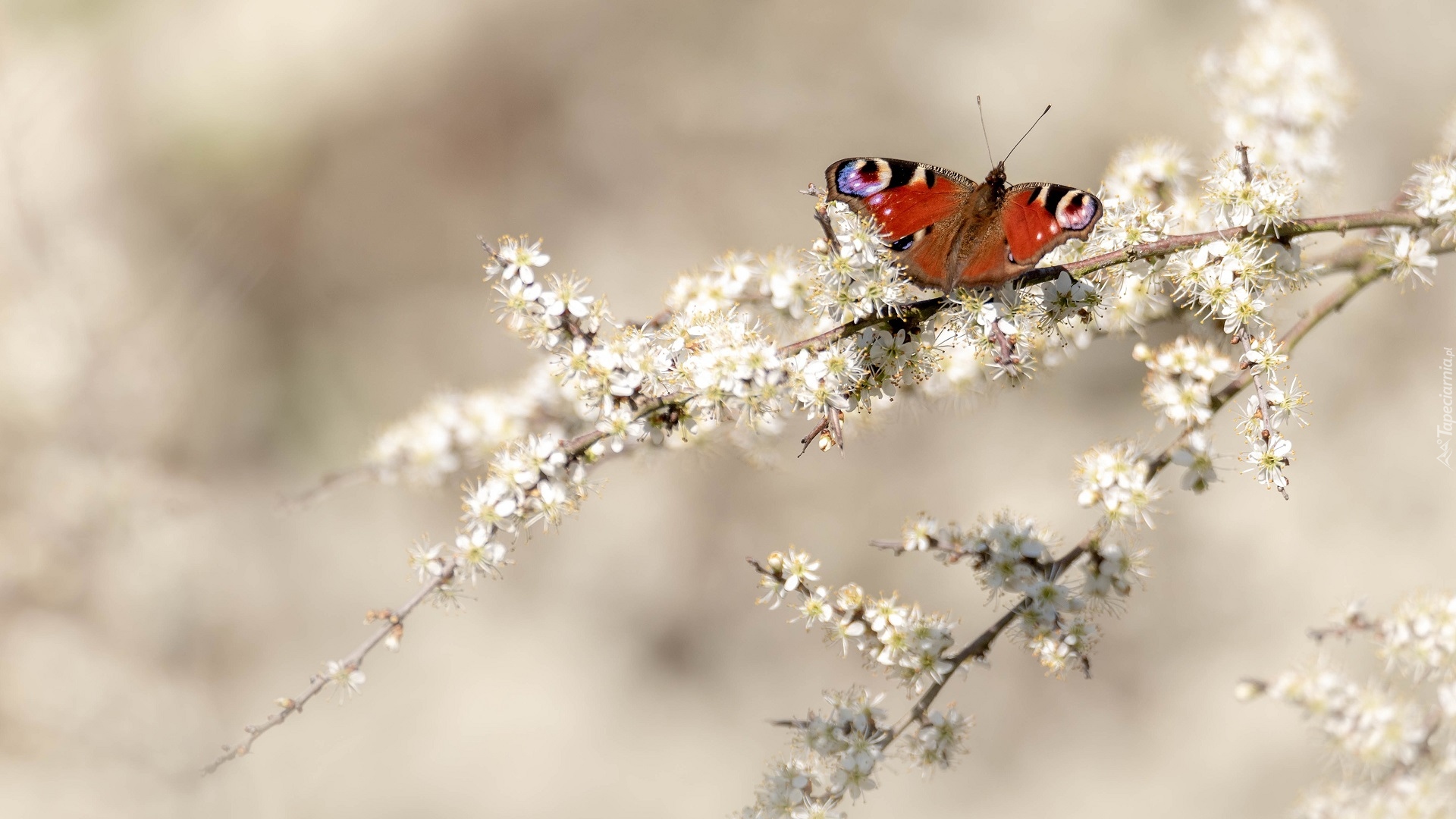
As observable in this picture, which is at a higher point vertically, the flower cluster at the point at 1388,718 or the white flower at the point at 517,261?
the white flower at the point at 517,261

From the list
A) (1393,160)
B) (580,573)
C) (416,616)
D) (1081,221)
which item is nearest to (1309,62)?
(1393,160)

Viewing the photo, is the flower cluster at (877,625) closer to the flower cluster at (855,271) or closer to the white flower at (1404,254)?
the flower cluster at (855,271)

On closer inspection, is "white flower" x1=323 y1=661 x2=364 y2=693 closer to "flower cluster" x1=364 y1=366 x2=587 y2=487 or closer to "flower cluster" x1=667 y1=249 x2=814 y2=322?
"flower cluster" x1=364 y1=366 x2=587 y2=487

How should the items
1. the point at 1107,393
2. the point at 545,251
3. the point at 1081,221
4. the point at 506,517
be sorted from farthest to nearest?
the point at 545,251
the point at 1107,393
the point at 506,517
the point at 1081,221

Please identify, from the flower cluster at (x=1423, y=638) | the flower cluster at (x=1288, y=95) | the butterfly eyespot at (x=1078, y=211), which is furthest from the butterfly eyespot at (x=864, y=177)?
the flower cluster at (x=1288, y=95)

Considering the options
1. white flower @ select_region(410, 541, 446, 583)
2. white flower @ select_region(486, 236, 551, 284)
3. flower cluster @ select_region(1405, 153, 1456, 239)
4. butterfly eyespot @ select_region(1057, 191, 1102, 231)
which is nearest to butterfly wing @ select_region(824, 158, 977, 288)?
butterfly eyespot @ select_region(1057, 191, 1102, 231)

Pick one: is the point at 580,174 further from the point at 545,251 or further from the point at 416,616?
the point at 416,616
